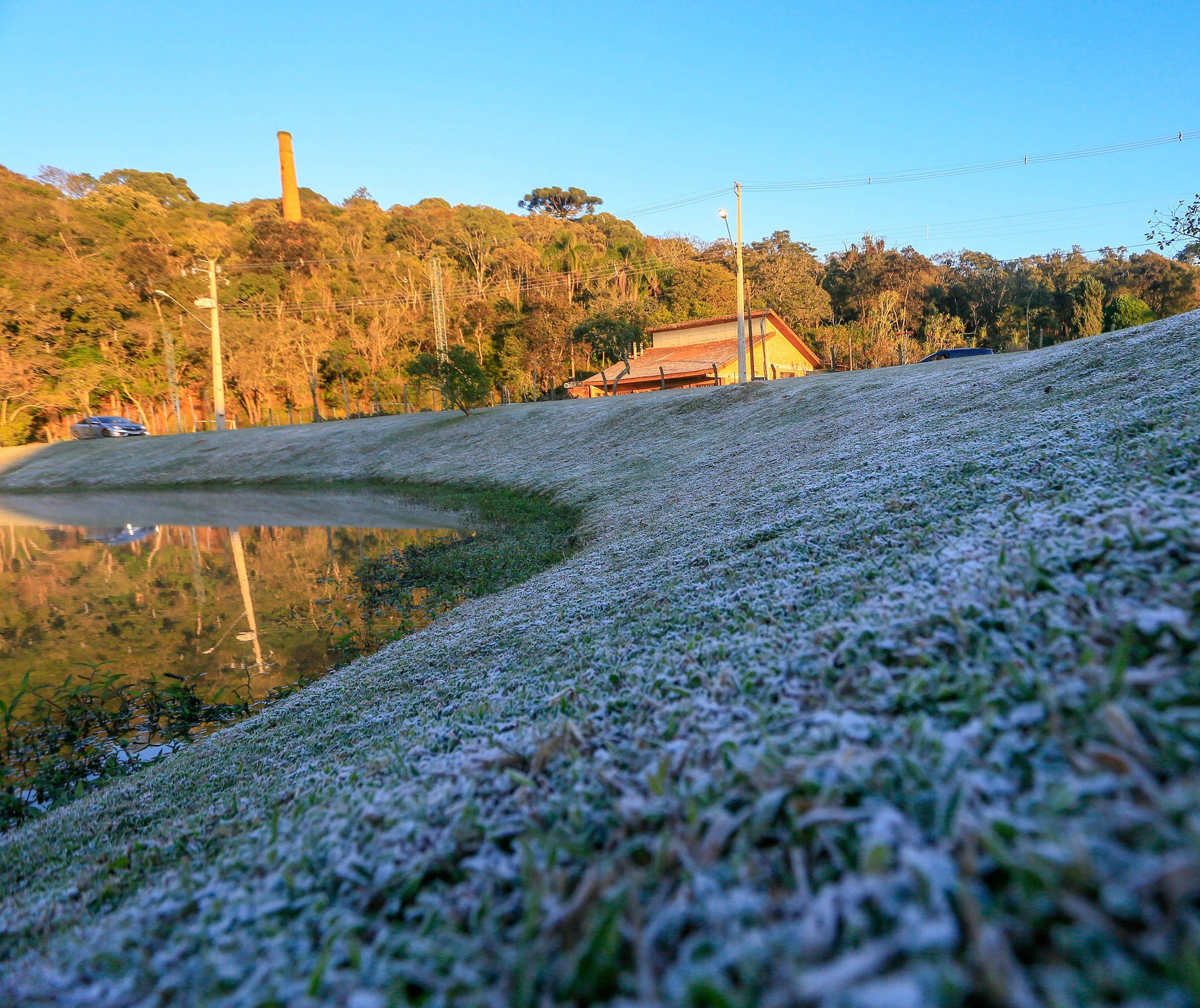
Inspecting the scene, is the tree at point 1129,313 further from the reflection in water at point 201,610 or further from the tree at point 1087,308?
the reflection in water at point 201,610

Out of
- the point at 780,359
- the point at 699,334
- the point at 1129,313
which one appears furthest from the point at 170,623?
the point at 699,334

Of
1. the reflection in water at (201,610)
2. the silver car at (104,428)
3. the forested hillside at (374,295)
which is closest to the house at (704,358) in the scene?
the forested hillside at (374,295)

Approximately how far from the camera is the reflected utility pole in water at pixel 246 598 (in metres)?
8.60

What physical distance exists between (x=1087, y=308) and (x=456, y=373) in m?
48.4

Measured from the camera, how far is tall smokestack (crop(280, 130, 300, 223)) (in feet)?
237

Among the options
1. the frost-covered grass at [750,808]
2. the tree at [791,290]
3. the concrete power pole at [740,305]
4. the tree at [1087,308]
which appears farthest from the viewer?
the tree at [791,290]

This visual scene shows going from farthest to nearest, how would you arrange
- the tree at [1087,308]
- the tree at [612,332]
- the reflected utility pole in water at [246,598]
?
the tree at [1087,308] → the tree at [612,332] → the reflected utility pole in water at [246,598]

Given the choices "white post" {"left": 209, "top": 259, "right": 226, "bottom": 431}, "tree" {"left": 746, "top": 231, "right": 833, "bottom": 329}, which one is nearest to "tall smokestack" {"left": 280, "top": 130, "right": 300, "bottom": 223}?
"white post" {"left": 209, "top": 259, "right": 226, "bottom": 431}

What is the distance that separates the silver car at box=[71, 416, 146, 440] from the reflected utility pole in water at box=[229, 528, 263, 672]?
37307 millimetres

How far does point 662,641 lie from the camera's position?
4621mm

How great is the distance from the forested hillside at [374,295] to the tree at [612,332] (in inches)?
137

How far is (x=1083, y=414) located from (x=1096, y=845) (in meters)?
8.14

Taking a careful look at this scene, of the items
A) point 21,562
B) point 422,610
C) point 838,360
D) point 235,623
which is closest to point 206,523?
point 21,562

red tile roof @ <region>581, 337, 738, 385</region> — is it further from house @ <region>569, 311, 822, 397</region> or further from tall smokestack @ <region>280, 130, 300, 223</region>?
tall smokestack @ <region>280, 130, 300, 223</region>
